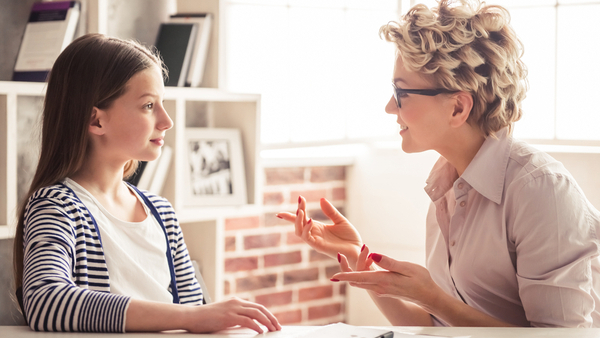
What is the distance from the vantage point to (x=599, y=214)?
4.94ft

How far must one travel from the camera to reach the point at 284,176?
3.18 metres

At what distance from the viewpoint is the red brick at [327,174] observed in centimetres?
331

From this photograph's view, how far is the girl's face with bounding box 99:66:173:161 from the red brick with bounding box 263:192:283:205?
1.58 m

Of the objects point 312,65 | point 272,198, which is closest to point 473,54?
point 312,65

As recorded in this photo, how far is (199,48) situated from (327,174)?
126cm

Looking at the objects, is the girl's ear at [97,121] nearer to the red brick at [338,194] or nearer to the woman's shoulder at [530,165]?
the woman's shoulder at [530,165]

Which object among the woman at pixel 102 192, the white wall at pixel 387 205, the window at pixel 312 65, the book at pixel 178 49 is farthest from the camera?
the white wall at pixel 387 205

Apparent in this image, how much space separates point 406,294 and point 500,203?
14.9 inches

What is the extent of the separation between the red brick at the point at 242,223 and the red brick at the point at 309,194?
0.25 meters

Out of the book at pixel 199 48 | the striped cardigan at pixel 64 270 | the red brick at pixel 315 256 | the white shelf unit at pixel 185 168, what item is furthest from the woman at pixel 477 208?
the red brick at pixel 315 256

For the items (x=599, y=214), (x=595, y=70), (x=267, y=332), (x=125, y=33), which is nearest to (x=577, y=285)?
(x=599, y=214)

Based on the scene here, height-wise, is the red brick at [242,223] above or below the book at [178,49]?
below

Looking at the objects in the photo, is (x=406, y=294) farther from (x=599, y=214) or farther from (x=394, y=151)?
(x=394, y=151)

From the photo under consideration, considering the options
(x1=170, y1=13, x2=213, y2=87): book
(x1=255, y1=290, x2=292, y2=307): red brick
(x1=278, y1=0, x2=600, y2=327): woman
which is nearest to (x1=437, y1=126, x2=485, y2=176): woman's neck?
(x1=278, y1=0, x2=600, y2=327): woman
